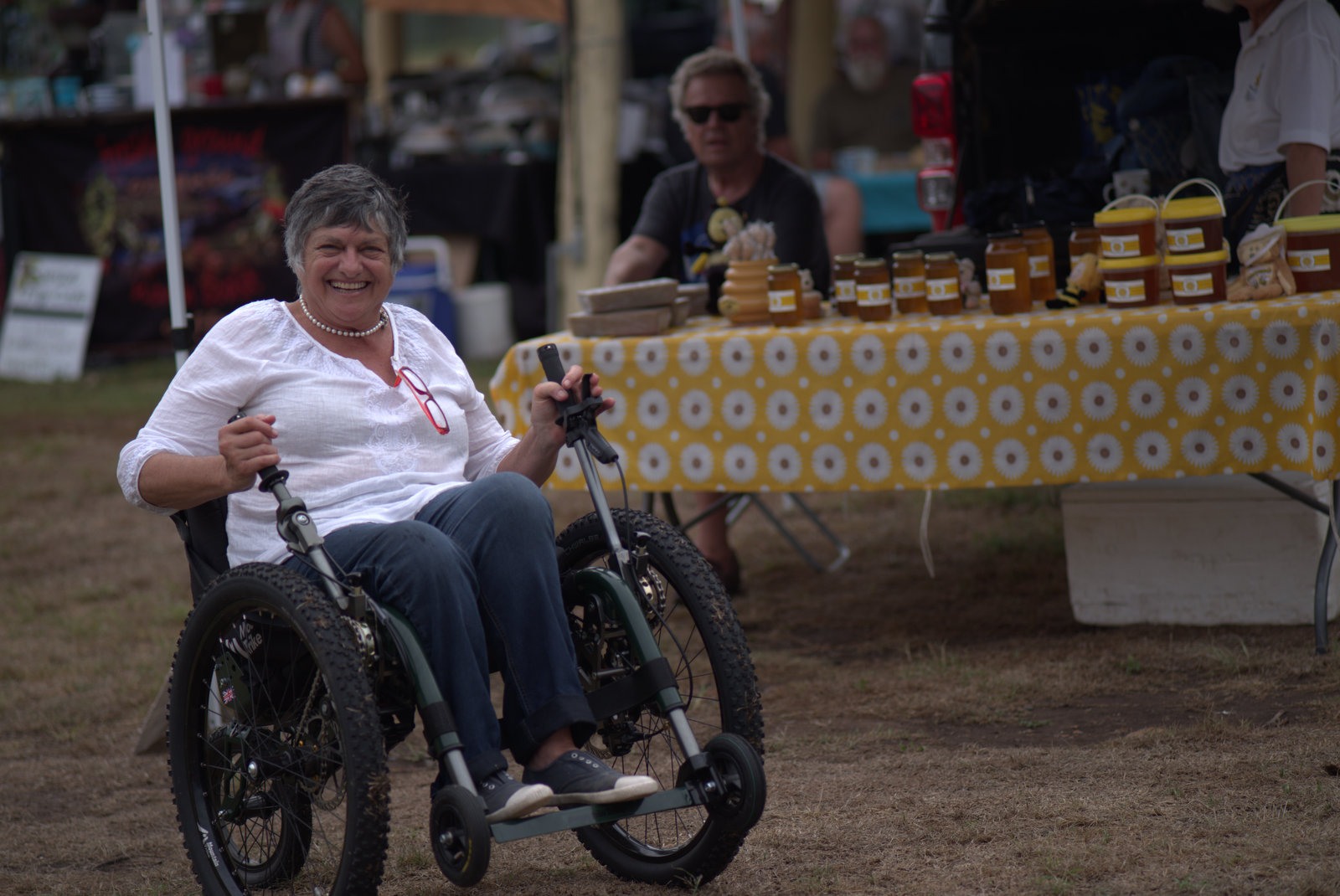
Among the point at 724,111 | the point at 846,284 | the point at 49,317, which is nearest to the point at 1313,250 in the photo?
the point at 846,284

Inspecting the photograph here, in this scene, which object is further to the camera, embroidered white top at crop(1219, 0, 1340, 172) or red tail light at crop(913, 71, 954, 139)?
red tail light at crop(913, 71, 954, 139)

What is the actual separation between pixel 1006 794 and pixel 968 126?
9.39 feet

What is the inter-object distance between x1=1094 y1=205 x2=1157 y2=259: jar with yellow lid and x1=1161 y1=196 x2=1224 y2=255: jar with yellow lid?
52mm

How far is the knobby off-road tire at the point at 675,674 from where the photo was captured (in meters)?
2.64

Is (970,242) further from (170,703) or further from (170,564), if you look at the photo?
(170,564)

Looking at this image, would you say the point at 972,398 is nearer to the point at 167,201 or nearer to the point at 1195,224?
the point at 1195,224

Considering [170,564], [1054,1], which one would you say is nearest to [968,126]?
[1054,1]

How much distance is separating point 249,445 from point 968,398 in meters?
2.04

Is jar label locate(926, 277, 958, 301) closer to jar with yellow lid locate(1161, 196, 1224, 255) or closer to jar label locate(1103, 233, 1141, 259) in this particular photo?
jar label locate(1103, 233, 1141, 259)

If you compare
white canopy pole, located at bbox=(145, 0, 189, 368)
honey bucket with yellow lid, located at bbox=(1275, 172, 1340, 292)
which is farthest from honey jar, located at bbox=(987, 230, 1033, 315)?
white canopy pole, located at bbox=(145, 0, 189, 368)

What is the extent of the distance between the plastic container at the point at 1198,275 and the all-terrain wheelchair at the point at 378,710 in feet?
5.65

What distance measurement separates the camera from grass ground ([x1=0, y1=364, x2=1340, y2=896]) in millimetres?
2797

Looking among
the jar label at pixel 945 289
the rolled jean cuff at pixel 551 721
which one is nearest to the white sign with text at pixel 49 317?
the jar label at pixel 945 289

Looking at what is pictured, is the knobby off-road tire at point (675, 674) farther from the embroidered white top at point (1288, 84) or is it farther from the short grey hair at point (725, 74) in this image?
the short grey hair at point (725, 74)
